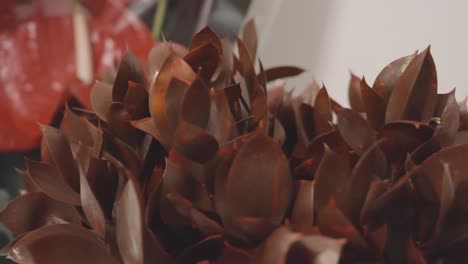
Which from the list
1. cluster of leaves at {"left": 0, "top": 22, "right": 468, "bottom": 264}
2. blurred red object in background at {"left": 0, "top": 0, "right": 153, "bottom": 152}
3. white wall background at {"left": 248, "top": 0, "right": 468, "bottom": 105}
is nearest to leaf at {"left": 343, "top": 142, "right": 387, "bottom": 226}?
cluster of leaves at {"left": 0, "top": 22, "right": 468, "bottom": 264}

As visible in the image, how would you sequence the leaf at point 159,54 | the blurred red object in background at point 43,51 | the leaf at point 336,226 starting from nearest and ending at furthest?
the leaf at point 336,226, the leaf at point 159,54, the blurred red object in background at point 43,51

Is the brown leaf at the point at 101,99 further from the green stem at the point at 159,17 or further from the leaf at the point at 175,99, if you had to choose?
the green stem at the point at 159,17

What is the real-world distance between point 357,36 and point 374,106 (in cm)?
40

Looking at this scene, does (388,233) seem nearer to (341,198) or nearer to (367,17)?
(341,198)

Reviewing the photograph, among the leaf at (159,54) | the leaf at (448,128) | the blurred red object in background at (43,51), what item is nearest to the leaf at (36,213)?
the leaf at (159,54)

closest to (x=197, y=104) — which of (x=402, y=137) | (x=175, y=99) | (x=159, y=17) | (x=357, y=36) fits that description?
(x=175, y=99)

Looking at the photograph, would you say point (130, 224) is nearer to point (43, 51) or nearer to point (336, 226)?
point (336, 226)

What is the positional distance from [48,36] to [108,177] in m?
0.77

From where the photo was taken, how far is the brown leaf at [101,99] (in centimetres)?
32

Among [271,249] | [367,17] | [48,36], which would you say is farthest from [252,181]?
[48,36]

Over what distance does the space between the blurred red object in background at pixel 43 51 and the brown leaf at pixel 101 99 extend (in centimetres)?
62

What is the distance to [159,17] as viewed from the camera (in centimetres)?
97

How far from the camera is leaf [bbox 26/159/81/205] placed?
0.31m

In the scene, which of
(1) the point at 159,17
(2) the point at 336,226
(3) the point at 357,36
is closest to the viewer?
(2) the point at 336,226
